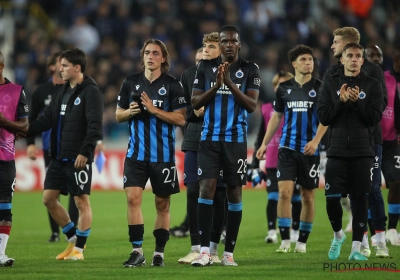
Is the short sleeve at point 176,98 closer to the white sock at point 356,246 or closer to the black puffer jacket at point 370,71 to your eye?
the black puffer jacket at point 370,71

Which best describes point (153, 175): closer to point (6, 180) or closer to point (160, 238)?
point (160, 238)

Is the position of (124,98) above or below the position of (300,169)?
above

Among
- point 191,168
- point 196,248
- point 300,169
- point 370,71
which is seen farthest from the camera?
point 300,169

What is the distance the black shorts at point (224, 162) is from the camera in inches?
341

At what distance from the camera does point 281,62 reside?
2416 centimetres

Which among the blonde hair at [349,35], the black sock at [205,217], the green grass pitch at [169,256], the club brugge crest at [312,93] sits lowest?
the green grass pitch at [169,256]

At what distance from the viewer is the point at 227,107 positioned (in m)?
8.73

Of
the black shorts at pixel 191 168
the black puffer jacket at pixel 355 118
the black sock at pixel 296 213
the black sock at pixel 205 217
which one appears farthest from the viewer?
the black sock at pixel 296 213

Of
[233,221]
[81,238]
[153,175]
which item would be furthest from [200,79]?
[81,238]

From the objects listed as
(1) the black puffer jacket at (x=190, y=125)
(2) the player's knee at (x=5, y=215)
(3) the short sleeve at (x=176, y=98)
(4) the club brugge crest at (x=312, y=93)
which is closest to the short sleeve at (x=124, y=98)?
(3) the short sleeve at (x=176, y=98)

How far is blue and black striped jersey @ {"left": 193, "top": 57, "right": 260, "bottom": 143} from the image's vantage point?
8.71 m

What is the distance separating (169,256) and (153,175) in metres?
1.52

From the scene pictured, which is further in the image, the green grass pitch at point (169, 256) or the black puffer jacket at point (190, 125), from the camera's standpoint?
the black puffer jacket at point (190, 125)

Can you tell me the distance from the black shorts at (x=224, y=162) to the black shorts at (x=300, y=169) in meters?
1.78
